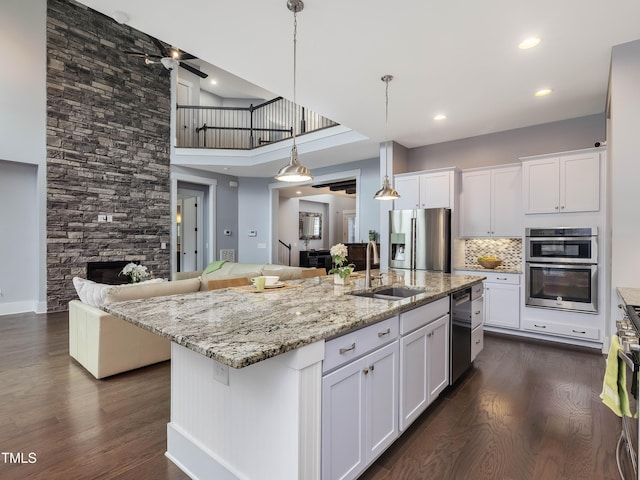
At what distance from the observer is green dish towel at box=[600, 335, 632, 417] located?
4.77 feet

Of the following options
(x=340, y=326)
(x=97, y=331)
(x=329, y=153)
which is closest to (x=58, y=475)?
(x=97, y=331)

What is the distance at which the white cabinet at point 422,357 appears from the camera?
2.02m

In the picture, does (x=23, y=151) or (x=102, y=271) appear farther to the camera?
(x=102, y=271)

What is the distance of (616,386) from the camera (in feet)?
4.89

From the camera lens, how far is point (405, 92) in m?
3.74

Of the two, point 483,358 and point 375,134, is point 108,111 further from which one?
point 483,358

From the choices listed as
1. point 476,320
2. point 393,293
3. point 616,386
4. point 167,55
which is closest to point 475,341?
point 476,320

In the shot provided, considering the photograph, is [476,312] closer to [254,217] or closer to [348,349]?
[348,349]

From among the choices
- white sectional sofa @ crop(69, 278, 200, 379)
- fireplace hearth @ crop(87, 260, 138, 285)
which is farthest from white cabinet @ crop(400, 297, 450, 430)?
fireplace hearth @ crop(87, 260, 138, 285)

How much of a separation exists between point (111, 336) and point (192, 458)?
70.1 inches

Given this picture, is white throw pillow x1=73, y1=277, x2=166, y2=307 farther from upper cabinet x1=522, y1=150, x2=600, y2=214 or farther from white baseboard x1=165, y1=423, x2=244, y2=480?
upper cabinet x1=522, y1=150, x2=600, y2=214

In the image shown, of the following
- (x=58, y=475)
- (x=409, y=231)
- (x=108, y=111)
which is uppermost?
(x=108, y=111)

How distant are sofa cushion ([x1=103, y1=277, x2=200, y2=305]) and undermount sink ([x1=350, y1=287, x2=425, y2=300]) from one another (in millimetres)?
1978

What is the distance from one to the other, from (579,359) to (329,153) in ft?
15.5
